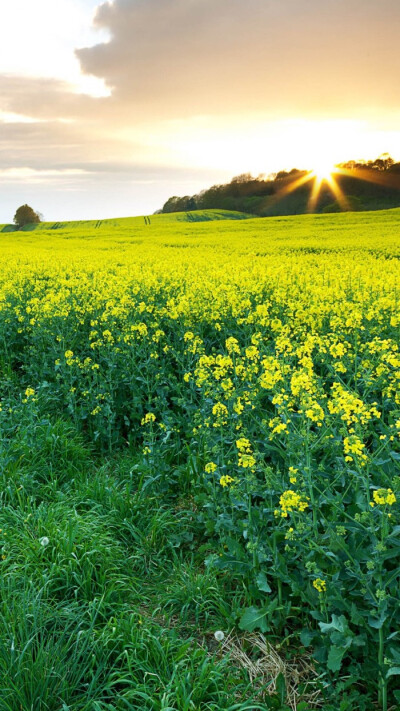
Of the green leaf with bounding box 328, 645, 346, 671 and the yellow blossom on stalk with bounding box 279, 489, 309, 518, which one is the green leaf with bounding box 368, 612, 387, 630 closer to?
the green leaf with bounding box 328, 645, 346, 671

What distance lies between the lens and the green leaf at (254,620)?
283 centimetres

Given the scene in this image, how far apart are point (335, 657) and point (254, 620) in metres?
0.55

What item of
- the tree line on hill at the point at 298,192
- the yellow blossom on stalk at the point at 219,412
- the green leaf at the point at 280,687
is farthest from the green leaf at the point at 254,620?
the tree line on hill at the point at 298,192

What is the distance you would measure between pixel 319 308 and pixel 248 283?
6.30 ft

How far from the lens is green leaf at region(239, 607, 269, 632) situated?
2832 millimetres

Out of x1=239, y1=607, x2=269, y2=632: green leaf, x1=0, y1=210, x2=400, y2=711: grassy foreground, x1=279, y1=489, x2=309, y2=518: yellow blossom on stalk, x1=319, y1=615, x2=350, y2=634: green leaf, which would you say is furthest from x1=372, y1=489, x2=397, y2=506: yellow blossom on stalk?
x1=239, y1=607, x2=269, y2=632: green leaf

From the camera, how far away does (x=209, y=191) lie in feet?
257

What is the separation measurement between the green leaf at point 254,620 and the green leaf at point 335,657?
1.51ft

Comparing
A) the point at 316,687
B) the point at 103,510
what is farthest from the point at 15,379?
the point at 316,687

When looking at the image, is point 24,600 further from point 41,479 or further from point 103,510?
point 41,479

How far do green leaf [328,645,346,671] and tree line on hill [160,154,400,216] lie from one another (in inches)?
2277

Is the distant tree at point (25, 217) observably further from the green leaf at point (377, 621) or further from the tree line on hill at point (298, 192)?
the green leaf at point (377, 621)

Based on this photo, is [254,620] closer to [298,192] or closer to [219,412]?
[219,412]

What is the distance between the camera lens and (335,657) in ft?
7.89
